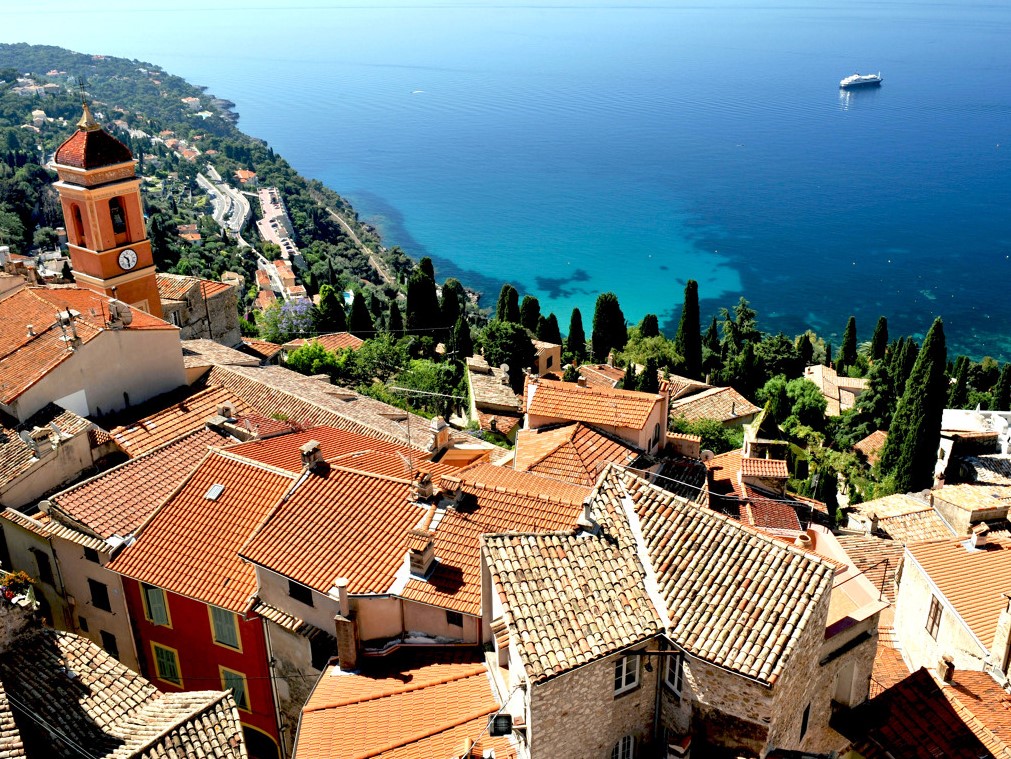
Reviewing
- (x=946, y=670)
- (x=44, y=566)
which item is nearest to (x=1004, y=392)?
(x=946, y=670)

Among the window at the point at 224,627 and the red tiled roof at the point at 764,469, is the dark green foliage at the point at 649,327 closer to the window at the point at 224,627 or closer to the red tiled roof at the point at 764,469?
the red tiled roof at the point at 764,469

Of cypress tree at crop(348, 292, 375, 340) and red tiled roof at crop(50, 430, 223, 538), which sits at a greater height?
red tiled roof at crop(50, 430, 223, 538)

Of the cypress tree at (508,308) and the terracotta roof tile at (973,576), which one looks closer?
the terracotta roof tile at (973,576)

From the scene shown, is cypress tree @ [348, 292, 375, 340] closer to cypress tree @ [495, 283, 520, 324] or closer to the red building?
cypress tree @ [495, 283, 520, 324]

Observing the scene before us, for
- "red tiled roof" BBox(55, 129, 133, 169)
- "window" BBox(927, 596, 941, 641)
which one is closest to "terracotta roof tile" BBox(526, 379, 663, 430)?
"window" BBox(927, 596, 941, 641)

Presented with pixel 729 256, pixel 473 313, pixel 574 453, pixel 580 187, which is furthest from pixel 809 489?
pixel 580 187

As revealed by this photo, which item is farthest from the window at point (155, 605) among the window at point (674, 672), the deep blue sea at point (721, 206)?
the deep blue sea at point (721, 206)
